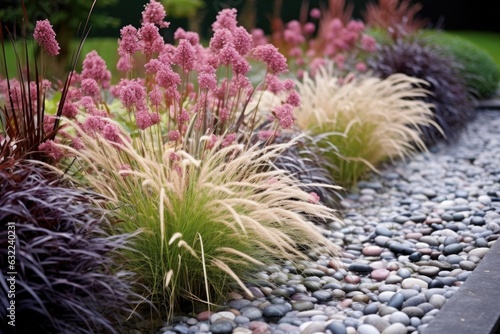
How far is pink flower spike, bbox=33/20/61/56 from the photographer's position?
2781 millimetres

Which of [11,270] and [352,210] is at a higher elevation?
[11,270]

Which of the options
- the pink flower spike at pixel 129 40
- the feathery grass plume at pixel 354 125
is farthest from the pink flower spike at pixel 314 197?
the feathery grass plume at pixel 354 125

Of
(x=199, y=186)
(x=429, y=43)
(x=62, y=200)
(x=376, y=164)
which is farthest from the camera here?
(x=429, y=43)

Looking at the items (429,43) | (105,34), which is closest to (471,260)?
(429,43)

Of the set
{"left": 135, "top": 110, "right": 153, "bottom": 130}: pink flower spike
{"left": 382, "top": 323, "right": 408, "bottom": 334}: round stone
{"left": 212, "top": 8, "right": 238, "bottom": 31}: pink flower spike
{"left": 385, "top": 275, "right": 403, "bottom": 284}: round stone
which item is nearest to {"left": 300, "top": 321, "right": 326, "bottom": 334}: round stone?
{"left": 382, "top": 323, "right": 408, "bottom": 334}: round stone

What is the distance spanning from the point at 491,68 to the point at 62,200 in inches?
256

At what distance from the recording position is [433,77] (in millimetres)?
6090

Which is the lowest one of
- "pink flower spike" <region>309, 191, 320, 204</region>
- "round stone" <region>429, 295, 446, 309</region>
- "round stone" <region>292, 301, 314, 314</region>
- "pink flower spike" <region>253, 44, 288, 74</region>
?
"round stone" <region>292, 301, 314, 314</region>

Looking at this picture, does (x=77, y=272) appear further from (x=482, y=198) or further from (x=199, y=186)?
(x=482, y=198)

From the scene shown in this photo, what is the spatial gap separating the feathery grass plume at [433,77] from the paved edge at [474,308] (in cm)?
291

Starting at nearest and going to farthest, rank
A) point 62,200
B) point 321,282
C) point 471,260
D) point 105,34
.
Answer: point 62,200 → point 321,282 → point 471,260 → point 105,34

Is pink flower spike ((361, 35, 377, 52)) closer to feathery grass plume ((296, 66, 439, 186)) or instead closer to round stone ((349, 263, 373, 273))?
feathery grass plume ((296, 66, 439, 186))

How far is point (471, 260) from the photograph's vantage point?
3.28 m

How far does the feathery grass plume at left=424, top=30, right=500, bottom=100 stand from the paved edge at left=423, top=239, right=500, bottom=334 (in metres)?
4.87
